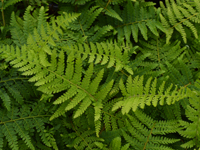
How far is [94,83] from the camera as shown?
211 centimetres

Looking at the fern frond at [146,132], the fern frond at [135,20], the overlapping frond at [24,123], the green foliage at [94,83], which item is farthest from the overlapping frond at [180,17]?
the overlapping frond at [24,123]

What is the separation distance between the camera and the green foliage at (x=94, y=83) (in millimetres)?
2033

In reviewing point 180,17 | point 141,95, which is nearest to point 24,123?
point 141,95

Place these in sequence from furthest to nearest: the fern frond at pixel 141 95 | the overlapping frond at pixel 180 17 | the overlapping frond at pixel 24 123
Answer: the overlapping frond at pixel 180 17
the overlapping frond at pixel 24 123
the fern frond at pixel 141 95

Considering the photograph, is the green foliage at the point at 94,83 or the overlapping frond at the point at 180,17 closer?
the green foliage at the point at 94,83

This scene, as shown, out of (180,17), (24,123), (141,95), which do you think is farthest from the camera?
(180,17)

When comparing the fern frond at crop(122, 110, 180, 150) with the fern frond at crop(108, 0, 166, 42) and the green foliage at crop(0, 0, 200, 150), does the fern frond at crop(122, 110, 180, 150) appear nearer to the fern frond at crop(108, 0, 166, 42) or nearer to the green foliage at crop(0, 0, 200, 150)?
the green foliage at crop(0, 0, 200, 150)

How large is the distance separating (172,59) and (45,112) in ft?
6.19

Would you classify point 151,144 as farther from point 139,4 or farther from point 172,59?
point 139,4

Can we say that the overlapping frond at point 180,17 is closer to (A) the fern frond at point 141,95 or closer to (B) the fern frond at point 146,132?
(A) the fern frond at point 141,95

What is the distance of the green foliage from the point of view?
2033 mm

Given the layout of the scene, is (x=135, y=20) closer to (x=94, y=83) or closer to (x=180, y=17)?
(x=180, y=17)

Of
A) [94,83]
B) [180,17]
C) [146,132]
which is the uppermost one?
[180,17]

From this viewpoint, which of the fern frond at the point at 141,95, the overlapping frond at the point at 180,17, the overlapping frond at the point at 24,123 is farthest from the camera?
the overlapping frond at the point at 180,17
